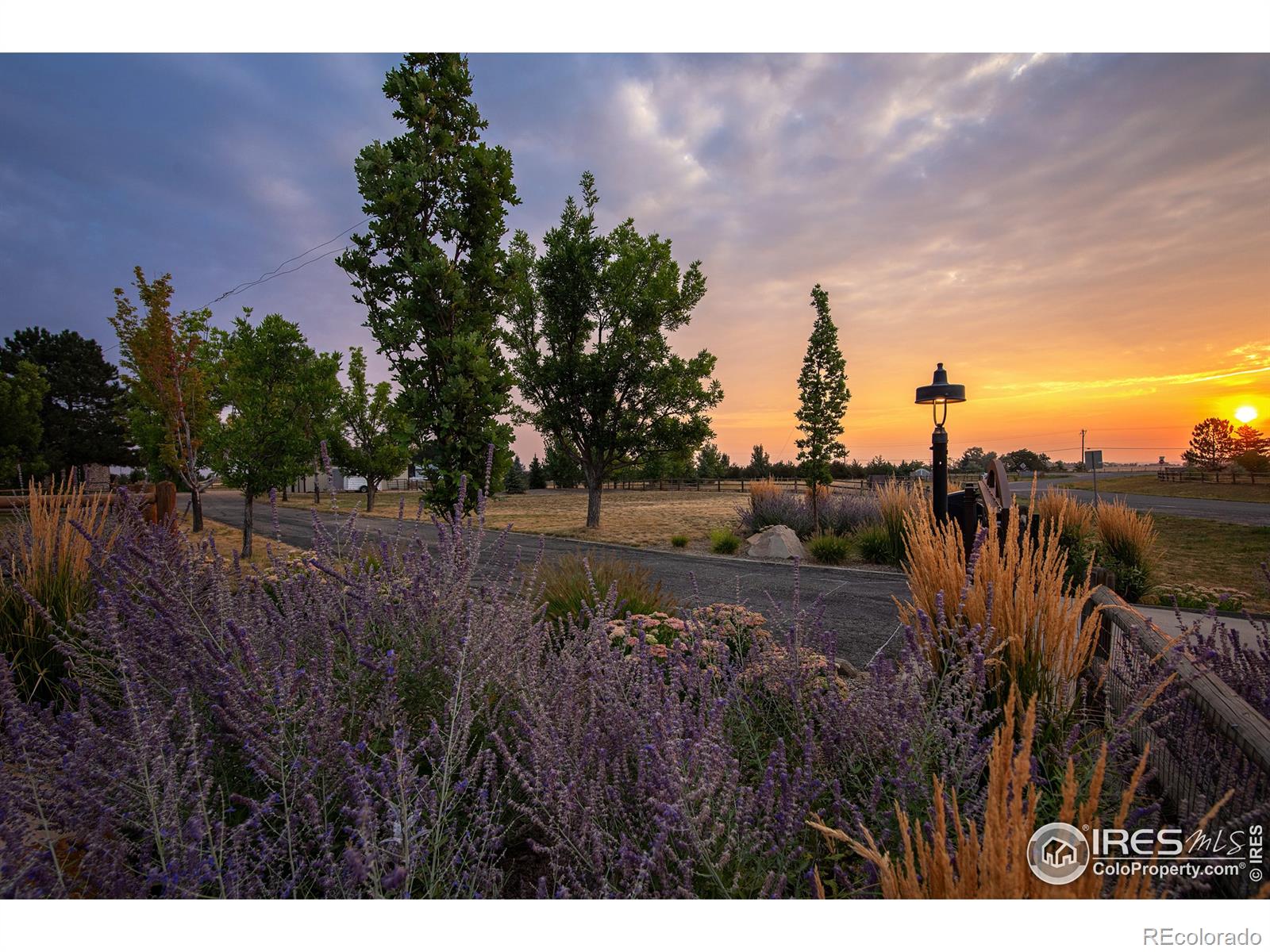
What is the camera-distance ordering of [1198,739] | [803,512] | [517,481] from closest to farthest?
[1198,739], [803,512], [517,481]

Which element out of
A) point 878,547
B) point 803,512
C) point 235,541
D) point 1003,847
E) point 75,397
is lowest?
point 235,541

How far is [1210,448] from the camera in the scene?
20969 mm

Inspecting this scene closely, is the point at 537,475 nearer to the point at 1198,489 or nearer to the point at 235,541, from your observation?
the point at 235,541

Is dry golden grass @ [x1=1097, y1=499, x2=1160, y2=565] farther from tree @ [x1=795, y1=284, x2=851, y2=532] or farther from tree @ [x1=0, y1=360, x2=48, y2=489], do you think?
tree @ [x1=0, y1=360, x2=48, y2=489]

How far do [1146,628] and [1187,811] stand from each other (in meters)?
0.96

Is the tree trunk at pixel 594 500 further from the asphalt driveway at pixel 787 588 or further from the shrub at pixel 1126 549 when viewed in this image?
the shrub at pixel 1126 549

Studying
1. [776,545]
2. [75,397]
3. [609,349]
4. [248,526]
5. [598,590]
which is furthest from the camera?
[75,397]

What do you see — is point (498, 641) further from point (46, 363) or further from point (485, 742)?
point (46, 363)

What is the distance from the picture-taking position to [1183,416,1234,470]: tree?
639 inches

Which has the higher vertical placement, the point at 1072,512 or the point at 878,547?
the point at 1072,512

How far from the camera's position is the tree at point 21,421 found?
19.6 m

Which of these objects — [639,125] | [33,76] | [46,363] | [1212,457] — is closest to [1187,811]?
[639,125]

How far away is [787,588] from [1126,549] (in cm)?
529

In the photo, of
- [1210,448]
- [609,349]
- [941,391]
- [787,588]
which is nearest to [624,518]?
[609,349]
